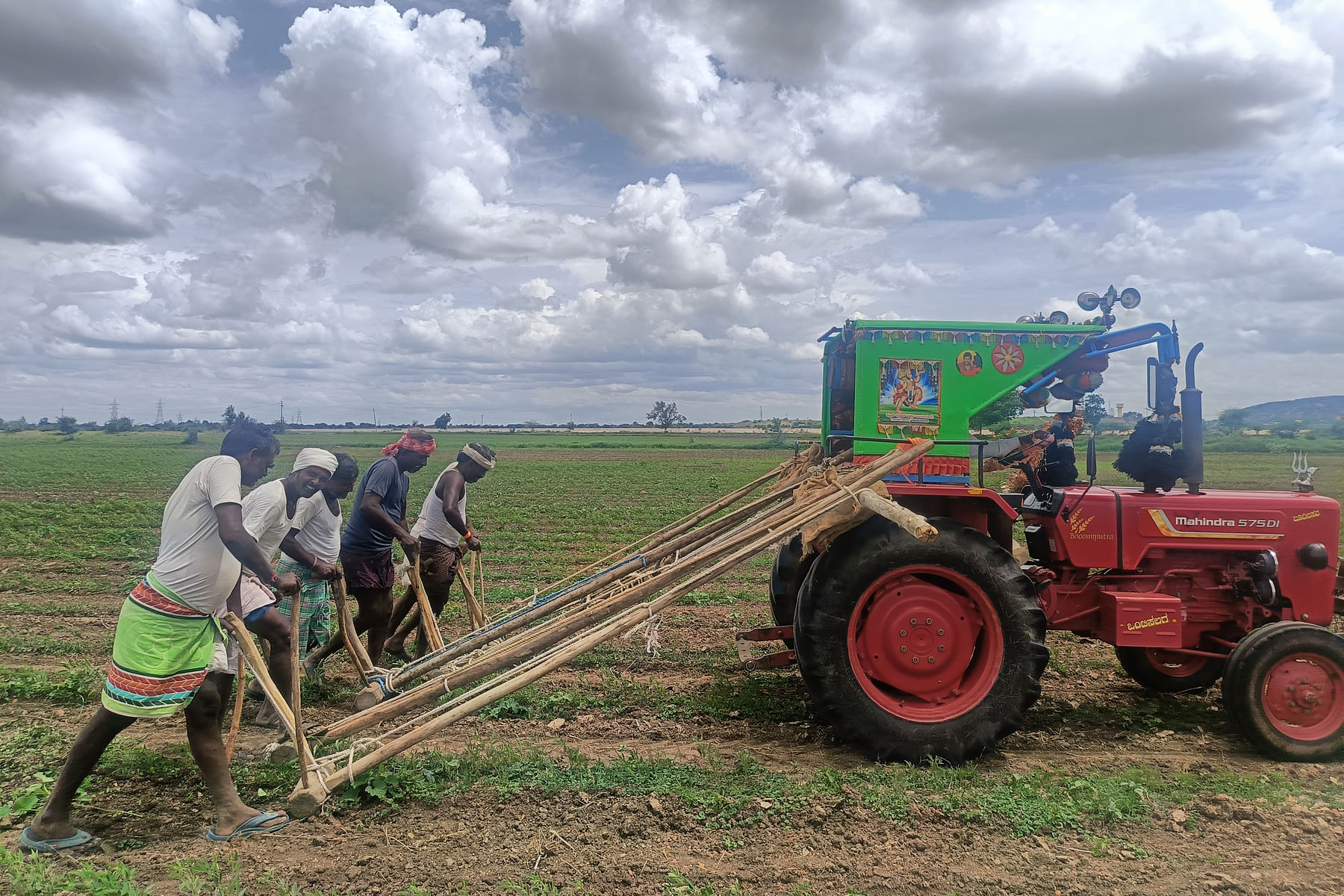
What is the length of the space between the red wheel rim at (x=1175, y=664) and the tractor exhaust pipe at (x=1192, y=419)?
67.5 inches

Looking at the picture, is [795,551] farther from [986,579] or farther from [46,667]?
[46,667]

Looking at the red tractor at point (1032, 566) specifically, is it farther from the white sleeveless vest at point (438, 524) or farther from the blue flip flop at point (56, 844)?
the blue flip flop at point (56, 844)

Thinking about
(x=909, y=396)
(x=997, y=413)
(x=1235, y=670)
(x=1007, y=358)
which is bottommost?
(x=1235, y=670)

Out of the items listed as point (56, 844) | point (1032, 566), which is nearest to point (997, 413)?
point (1032, 566)

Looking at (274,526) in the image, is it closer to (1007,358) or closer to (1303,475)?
(1007,358)

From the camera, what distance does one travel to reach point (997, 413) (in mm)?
5242

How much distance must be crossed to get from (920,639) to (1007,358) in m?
1.88

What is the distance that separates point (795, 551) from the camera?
634cm

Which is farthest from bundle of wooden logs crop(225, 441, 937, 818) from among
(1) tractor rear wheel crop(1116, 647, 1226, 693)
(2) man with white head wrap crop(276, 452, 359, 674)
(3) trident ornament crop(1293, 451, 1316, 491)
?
(3) trident ornament crop(1293, 451, 1316, 491)

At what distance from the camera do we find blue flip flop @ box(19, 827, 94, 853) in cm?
372

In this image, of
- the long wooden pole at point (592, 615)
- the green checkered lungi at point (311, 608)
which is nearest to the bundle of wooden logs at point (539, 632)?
the long wooden pole at point (592, 615)

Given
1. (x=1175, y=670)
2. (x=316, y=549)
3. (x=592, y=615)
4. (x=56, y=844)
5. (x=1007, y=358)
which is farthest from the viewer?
(x=1175, y=670)

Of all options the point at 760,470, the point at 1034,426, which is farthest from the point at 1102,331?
the point at 760,470

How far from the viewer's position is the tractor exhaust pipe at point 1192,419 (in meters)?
4.95
